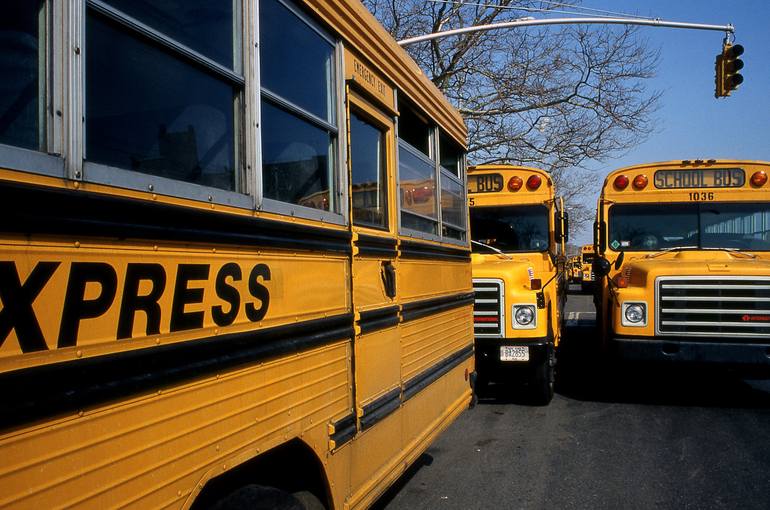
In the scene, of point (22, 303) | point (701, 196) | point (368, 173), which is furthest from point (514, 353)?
point (22, 303)

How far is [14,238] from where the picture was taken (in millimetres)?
1264

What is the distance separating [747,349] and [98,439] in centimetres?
639


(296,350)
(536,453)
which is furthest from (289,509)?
(536,453)

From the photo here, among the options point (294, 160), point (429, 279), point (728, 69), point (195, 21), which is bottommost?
point (429, 279)

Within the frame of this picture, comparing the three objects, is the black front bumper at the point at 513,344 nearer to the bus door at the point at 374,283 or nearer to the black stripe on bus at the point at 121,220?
the bus door at the point at 374,283

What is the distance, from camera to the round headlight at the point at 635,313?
667 centimetres

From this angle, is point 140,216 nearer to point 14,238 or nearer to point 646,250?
point 14,238

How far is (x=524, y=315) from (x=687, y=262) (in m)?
1.95

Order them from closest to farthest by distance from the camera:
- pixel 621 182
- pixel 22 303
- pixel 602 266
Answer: pixel 22 303 < pixel 602 266 < pixel 621 182

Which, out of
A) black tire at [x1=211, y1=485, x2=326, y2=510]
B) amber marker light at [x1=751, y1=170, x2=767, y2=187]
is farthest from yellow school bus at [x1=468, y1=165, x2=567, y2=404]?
black tire at [x1=211, y1=485, x2=326, y2=510]

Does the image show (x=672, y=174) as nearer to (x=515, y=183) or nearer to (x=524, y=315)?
(x=515, y=183)

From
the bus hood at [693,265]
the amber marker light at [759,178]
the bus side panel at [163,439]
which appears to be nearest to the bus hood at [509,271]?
the bus hood at [693,265]

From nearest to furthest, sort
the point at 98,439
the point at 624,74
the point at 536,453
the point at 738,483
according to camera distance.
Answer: the point at 98,439, the point at 738,483, the point at 536,453, the point at 624,74

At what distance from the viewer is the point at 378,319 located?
320cm
